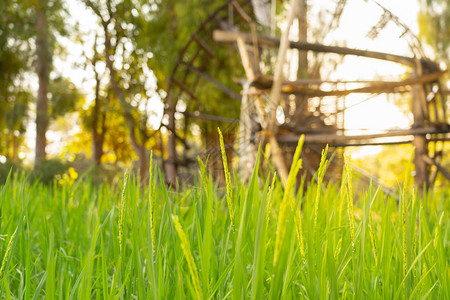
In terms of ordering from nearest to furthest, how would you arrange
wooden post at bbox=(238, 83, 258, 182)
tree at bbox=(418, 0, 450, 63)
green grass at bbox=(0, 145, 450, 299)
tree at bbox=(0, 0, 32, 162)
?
green grass at bbox=(0, 145, 450, 299) < wooden post at bbox=(238, 83, 258, 182) < tree at bbox=(0, 0, 32, 162) < tree at bbox=(418, 0, 450, 63)

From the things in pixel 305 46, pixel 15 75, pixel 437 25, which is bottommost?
pixel 305 46

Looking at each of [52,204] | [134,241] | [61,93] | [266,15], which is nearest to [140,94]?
[61,93]

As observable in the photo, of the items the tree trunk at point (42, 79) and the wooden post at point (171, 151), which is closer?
the wooden post at point (171, 151)

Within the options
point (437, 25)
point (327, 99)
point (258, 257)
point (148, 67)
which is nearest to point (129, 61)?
point (148, 67)

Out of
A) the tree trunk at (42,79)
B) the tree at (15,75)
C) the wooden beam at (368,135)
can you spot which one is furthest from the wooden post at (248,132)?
the tree at (15,75)

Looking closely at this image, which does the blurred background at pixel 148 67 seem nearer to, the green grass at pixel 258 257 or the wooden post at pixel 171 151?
the wooden post at pixel 171 151

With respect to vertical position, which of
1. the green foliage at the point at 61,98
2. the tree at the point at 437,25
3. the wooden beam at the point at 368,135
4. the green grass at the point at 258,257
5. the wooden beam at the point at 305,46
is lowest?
the green grass at the point at 258,257

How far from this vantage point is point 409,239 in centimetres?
89

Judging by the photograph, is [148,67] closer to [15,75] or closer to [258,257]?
[15,75]

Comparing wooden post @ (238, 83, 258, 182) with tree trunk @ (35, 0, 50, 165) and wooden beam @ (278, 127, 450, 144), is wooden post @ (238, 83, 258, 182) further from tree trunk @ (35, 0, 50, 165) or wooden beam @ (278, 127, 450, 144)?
tree trunk @ (35, 0, 50, 165)

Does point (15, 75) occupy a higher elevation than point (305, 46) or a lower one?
higher

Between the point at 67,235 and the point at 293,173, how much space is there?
1.65m

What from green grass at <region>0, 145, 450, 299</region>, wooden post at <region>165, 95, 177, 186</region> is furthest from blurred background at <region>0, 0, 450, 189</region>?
green grass at <region>0, 145, 450, 299</region>

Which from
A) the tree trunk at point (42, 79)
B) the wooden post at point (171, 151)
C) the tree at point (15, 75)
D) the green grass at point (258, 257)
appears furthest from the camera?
the tree at point (15, 75)
